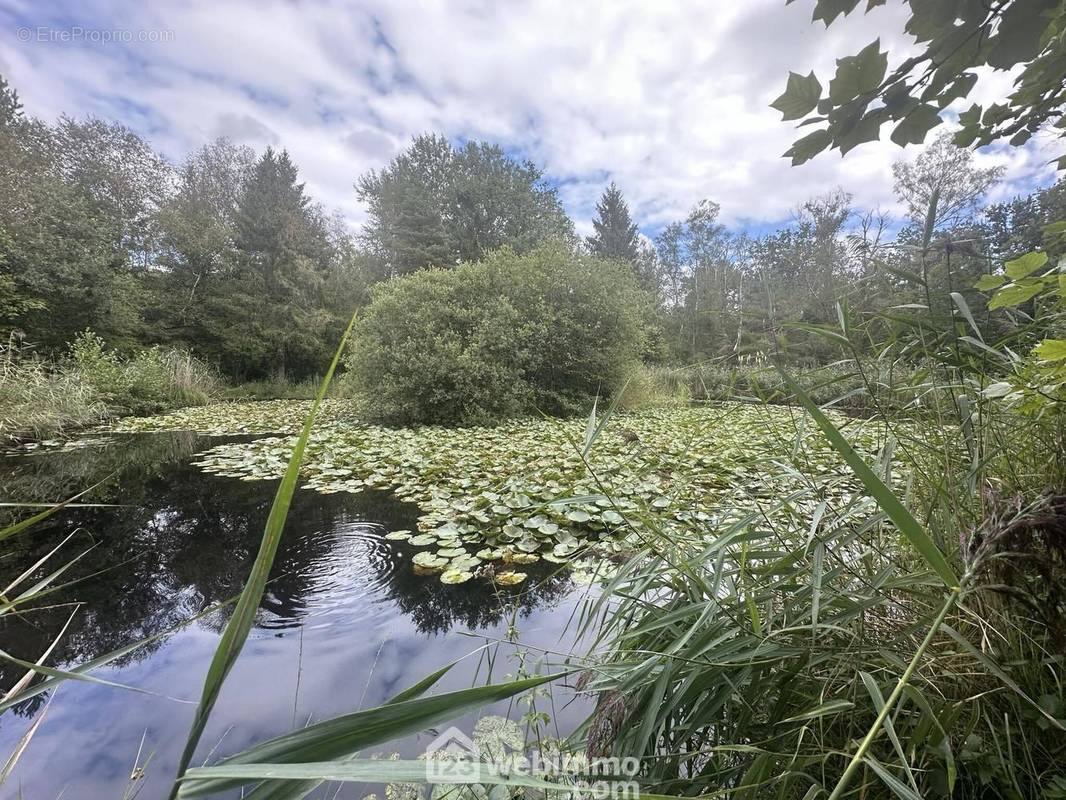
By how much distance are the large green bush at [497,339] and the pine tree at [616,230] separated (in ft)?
53.1

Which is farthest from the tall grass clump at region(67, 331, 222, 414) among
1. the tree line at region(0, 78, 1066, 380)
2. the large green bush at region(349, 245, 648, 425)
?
the large green bush at region(349, 245, 648, 425)

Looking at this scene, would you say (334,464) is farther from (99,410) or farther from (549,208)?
(549,208)

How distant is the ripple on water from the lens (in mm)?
1788

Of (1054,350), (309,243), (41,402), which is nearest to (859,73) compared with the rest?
(1054,350)

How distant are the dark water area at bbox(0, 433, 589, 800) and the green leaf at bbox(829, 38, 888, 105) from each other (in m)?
1.47

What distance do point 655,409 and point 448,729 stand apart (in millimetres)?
6356

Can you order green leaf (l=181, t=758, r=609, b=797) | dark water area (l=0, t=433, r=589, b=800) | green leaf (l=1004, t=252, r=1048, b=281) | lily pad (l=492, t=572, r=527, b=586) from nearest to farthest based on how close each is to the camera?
green leaf (l=181, t=758, r=609, b=797)
green leaf (l=1004, t=252, r=1048, b=281)
dark water area (l=0, t=433, r=589, b=800)
lily pad (l=492, t=572, r=527, b=586)

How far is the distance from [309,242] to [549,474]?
14768 millimetres

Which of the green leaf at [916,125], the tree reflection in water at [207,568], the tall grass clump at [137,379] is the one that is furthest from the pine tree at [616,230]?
the green leaf at [916,125]

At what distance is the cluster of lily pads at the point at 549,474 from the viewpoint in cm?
125

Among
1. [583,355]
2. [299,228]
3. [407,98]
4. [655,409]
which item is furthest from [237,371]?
[655,409]

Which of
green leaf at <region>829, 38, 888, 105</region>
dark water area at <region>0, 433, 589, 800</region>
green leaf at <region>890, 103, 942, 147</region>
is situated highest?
green leaf at <region>829, 38, 888, 105</region>

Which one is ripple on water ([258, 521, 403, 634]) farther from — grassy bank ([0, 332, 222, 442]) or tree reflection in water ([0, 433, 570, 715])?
grassy bank ([0, 332, 222, 442])

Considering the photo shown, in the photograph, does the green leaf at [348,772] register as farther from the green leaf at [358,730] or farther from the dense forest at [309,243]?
the dense forest at [309,243]
